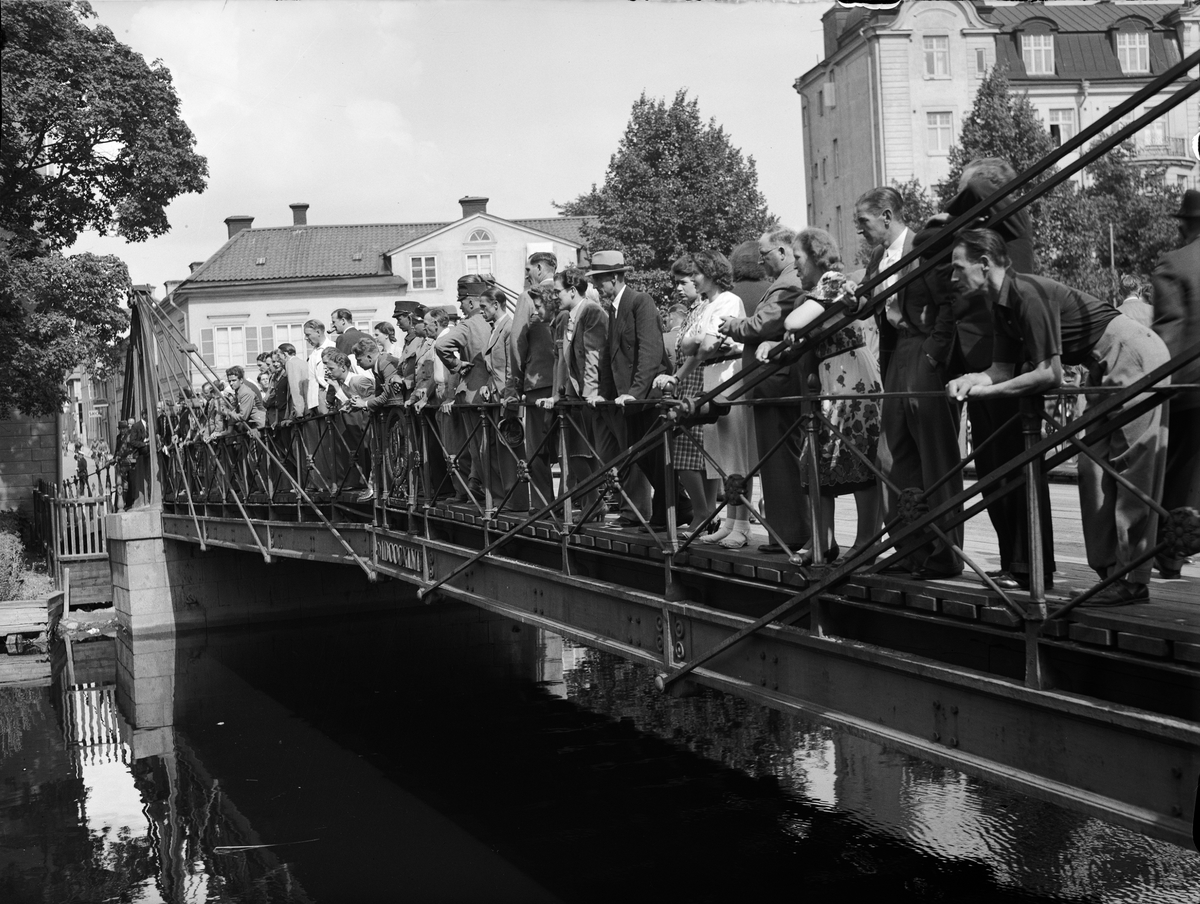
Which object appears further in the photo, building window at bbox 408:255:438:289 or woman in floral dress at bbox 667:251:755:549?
building window at bbox 408:255:438:289

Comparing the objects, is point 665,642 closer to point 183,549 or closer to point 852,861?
point 852,861

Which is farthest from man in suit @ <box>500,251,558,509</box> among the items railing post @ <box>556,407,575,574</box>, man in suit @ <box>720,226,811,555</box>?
man in suit @ <box>720,226,811,555</box>

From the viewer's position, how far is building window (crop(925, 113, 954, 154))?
38.5m

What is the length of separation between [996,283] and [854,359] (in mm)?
1477

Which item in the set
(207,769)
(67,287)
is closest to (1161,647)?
(207,769)

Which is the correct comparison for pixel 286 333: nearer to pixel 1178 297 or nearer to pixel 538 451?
pixel 538 451

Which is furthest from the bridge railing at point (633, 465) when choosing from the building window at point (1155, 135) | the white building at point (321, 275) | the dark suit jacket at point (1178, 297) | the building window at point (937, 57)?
the building window at point (1155, 135)

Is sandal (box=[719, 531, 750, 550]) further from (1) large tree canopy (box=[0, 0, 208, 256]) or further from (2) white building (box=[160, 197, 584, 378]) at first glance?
(2) white building (box=[160, 197, 584, 378])

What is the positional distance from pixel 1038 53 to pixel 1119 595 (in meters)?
41.0

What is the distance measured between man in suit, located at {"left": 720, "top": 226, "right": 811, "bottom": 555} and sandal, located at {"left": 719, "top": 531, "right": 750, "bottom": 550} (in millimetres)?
395

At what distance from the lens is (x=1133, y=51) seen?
40875mm

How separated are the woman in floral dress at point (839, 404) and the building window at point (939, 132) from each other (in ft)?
114

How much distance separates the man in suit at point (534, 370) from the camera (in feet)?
26.8

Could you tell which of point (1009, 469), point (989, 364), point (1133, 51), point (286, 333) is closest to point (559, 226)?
point (286, 333)
